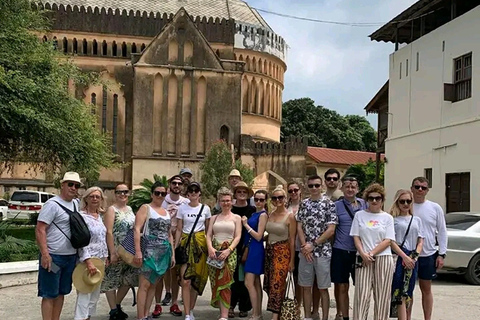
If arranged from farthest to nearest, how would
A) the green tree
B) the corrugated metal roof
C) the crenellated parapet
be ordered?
1. the corrugated metal roof
2. the crenellated parapet
3. the green tree

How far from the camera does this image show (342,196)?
26.0 ft

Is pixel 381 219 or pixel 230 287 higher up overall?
pixel 381 219

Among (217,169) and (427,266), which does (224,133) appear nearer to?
(217,169)

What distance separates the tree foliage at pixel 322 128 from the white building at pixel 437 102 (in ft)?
136

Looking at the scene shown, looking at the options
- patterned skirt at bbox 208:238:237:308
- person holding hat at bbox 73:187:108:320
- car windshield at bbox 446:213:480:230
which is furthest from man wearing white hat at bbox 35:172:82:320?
car windshield at bbox 446:213:480:230

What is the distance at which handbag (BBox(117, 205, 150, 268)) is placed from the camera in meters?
7.39

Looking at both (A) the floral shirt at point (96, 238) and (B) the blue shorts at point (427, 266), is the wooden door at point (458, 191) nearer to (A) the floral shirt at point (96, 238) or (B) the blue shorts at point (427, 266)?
(B) the blue shorts at point (427, 266)

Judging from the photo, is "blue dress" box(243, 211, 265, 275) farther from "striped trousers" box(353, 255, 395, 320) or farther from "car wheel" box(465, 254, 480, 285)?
"car wheel" box(465, 254, 480, 285)

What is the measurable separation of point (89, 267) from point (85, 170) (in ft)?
38.8

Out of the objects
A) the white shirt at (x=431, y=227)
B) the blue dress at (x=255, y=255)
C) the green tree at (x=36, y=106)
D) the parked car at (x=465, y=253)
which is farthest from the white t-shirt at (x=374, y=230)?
the green tree at (x=36, y=106)

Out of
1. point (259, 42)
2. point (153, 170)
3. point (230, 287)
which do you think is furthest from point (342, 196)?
point (259, 42)

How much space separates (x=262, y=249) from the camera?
307 inches

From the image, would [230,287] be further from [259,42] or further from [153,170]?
[259,42]

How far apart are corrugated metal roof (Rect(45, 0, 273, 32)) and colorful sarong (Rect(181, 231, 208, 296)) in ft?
124
